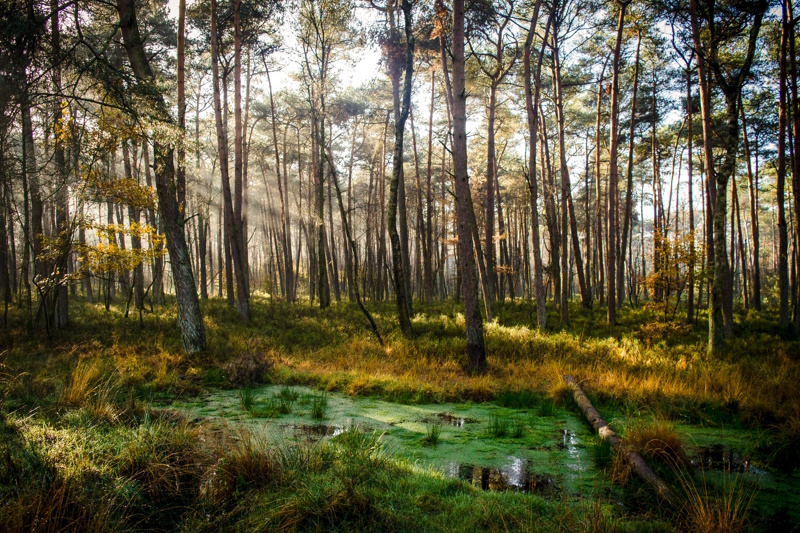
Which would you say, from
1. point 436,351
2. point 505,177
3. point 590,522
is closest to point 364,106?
point 505,177

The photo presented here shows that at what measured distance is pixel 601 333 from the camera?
1293 cm

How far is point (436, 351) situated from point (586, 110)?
15.9 metres

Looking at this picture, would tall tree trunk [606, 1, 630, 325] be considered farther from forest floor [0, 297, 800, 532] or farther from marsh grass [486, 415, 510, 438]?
marsh grass [486, 415, 510, 438]

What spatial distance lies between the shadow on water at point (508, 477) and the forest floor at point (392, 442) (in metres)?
0.02

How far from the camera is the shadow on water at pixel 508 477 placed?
10.8 ft

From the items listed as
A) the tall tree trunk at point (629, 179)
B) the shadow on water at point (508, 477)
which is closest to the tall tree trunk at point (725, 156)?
the tall tree trunk at point (629, 179)

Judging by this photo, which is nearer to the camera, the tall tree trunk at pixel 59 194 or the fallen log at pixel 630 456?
the fallen log at pixel 630 456

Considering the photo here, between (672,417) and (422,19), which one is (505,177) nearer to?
(422,19)

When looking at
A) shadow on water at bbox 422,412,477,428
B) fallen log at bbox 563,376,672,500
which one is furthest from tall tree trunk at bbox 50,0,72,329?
fallen log at bbox 563,376,672,500

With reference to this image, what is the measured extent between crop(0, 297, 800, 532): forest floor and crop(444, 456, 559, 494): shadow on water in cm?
2

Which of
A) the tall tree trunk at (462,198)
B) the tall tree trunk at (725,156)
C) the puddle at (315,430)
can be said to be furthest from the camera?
the tall tree trunk at (725,156)

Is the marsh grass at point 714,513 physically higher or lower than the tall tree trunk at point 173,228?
lower

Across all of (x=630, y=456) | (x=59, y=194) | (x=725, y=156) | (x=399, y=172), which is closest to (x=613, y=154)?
(x=725, y=156)

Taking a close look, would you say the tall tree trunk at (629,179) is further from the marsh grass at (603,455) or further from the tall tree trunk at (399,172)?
the marsh grass at (603,455)
